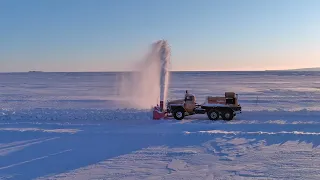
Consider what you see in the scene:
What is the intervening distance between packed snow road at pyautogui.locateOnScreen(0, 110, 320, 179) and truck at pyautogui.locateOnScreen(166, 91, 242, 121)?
2084 millimetres

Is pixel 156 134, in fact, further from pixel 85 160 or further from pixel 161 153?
pixel 85 160

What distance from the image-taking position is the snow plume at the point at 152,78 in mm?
21984

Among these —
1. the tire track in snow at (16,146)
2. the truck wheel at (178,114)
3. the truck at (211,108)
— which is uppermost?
the truck at (211,108)

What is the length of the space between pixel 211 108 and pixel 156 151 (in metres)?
7.71

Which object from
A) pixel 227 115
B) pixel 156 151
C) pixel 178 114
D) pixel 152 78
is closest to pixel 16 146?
pixel 156 151

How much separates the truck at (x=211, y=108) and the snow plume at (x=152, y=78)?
5.98 feet

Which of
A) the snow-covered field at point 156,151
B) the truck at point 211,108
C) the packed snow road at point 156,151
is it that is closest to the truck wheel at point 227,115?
the truck at point 211,108

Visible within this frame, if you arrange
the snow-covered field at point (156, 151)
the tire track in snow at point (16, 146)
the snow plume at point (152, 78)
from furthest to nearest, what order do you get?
the snow plume at point (152, 78) < the tire track in snow at point (16, 146) < the snow-covered field at point (156, 151)

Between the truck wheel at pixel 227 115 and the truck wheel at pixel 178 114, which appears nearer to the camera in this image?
the truck wheel at pixel 227 115

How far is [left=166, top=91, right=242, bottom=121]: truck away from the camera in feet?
61.5

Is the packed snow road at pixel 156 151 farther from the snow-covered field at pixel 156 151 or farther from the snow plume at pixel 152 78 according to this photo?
the snow plume at pixel 152 78

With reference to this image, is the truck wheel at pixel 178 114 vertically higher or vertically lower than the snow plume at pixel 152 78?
lower

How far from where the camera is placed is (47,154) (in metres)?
11.4

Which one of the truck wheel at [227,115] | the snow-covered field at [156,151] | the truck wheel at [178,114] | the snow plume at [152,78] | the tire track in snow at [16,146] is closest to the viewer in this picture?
the snow-covered field at [156,151]
